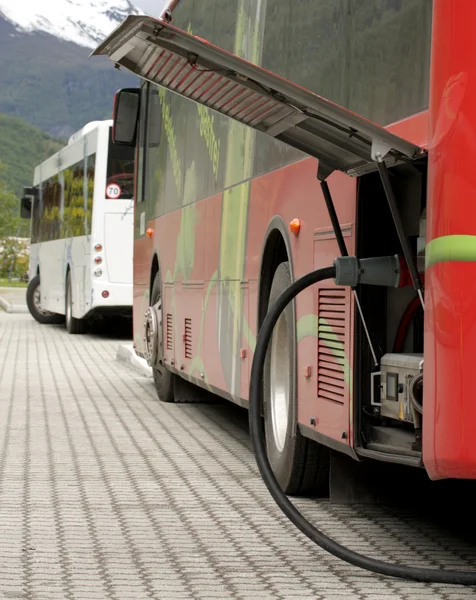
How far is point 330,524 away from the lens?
637 cm

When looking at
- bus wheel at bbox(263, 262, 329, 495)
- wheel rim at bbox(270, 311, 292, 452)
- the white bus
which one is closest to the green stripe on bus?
bus wheel at bbox(263, 262, 329, 495)

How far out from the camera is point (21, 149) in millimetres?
145125

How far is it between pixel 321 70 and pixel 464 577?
2.53m

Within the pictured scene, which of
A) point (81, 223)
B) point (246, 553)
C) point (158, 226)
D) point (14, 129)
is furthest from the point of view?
point (14, 129)

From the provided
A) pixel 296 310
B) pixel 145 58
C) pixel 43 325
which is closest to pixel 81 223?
pixel 43 325

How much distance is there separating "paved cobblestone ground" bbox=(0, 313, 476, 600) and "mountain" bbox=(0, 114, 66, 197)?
118 metres

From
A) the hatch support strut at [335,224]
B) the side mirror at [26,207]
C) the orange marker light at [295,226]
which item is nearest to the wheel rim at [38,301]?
the side mirror at [26,207]

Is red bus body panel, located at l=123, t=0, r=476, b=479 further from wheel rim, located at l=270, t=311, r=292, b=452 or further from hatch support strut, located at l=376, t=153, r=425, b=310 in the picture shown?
wheel rim, located at l=270, t=311, r=292, b=452

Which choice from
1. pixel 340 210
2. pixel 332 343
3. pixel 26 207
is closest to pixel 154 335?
pixel 332 343

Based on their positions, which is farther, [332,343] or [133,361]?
[133,361]

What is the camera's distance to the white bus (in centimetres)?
2202

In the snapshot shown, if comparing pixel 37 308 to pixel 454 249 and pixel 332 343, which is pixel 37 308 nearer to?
pixel 332 343

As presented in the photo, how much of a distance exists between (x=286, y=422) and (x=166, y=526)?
3.85ft

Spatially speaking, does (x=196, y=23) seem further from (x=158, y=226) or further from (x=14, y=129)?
(x=14, y=129)
